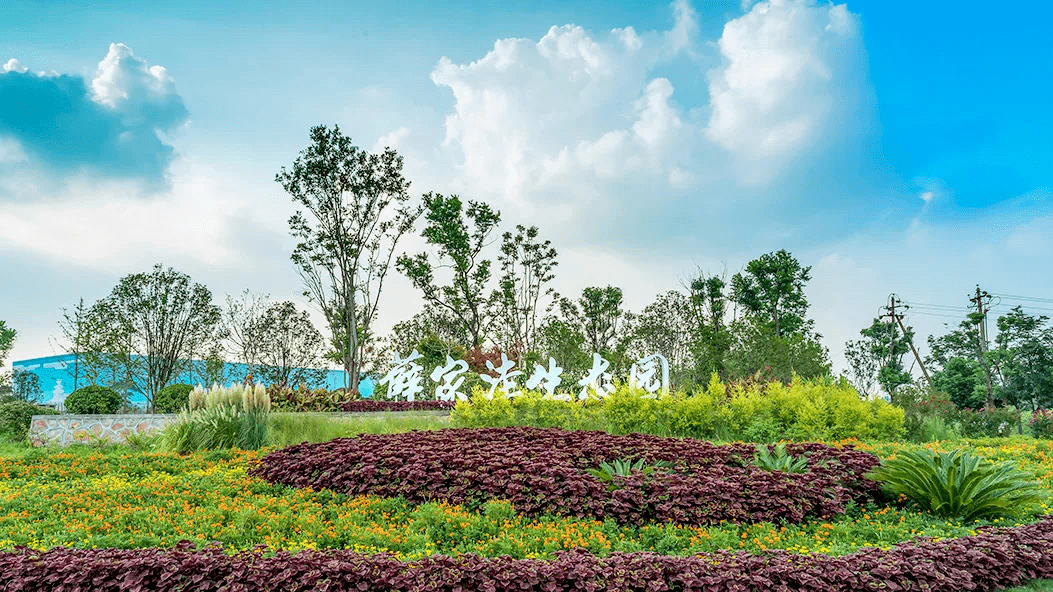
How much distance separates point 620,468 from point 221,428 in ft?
18.0

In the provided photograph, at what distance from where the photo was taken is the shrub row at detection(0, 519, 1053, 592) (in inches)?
149

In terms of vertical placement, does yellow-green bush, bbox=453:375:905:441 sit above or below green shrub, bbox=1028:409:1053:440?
above

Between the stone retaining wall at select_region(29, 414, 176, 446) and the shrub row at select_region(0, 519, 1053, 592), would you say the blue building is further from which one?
the shrub row at select_region(0, 519, 1053, 592)

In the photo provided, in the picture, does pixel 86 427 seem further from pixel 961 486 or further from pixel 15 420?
pixel 961 486

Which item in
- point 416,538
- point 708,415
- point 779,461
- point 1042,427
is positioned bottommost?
point 1042,427

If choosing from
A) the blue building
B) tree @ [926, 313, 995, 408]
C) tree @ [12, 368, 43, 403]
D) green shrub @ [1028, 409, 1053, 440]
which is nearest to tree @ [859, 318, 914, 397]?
tree @ [926, 313, 995, 408]

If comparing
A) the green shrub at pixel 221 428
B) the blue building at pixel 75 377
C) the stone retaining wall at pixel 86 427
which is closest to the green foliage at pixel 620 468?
the green shrub at pixel 221 428

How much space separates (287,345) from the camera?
24.7 m

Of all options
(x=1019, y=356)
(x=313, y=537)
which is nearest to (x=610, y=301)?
(x=1019, y=356)

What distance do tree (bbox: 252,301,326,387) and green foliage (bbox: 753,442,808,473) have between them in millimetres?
20101

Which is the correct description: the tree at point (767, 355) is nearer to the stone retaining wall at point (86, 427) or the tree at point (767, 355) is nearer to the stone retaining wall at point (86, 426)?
the stone retaining wall at point (86, 426)

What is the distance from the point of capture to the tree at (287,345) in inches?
957

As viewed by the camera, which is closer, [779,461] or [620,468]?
[620,468]

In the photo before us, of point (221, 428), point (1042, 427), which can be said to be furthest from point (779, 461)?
point (1042, 427)
